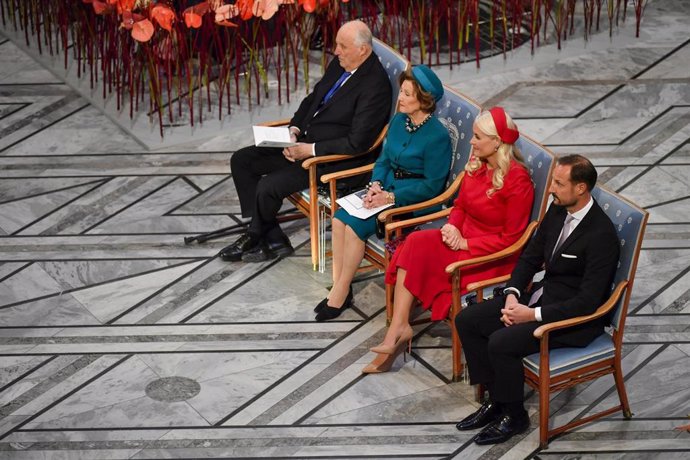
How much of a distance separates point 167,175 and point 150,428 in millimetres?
2348

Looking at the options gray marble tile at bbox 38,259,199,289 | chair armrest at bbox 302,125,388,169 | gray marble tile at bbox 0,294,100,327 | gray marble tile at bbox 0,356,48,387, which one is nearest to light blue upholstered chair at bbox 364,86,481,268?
chair armrest at bbox 302,125,388,169

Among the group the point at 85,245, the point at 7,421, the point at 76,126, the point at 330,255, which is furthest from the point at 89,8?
the point at 7,421

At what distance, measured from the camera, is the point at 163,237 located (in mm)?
6289

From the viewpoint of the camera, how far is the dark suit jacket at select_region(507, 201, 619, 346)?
14.6 ft

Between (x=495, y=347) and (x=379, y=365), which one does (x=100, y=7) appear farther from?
(x=495, y=347)

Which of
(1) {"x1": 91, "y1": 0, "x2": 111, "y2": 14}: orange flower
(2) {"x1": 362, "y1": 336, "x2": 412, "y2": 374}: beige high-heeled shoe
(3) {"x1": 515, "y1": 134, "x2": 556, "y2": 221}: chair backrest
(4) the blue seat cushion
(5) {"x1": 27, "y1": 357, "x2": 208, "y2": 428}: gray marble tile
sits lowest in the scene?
(5) {"x1": 27, "y1": 357, "x2": 208, "y2": 428}: gray marble tile

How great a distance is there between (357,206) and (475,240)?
0.68 metres

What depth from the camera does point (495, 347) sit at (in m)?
4.54

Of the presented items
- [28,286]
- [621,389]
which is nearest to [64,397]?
[28,286]

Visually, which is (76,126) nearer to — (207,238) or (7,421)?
(207,238)

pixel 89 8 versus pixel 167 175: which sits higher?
pixel 89 8

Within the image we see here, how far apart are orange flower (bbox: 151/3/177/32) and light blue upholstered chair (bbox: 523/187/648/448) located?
9.88ft

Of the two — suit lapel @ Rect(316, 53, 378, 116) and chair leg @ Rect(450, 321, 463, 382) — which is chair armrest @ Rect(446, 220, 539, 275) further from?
suit lapel @ Rect(316, 53, 378, 116)

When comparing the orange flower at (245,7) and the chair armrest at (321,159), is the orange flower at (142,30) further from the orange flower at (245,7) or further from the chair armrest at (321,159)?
the chair armrest at (321,159)
